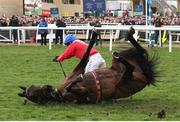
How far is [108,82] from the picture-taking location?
8281mm

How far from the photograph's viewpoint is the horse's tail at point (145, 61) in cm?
850

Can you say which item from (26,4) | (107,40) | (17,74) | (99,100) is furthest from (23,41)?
(99,100)

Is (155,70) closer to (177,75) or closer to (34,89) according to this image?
(34,89)

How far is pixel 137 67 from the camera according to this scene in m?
8.57

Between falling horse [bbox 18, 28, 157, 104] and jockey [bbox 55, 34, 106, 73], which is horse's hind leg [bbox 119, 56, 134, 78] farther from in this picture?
jockey [bbox 55, 34, 106, 73]

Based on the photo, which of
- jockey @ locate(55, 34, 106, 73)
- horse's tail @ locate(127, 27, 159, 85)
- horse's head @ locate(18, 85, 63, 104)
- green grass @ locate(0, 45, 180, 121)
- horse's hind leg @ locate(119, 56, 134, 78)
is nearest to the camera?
green grass @ locate(0, 45, 180, 121)

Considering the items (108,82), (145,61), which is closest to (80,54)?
(108,82)

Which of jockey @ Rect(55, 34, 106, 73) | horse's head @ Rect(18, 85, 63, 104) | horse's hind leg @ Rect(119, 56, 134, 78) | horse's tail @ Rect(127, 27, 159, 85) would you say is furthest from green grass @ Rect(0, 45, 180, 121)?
jockey @ Rect(55, 34, 106, 73)

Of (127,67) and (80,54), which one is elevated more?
(80,54)

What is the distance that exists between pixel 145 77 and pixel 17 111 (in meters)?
2.17

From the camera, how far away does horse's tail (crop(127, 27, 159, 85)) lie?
27.9 feet

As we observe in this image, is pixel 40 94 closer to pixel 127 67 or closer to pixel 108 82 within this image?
pixel 108 82

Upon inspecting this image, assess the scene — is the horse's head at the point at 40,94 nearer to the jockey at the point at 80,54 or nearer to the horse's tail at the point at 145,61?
the jockey at the point at 80,54

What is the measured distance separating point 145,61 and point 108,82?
77 centimetres
